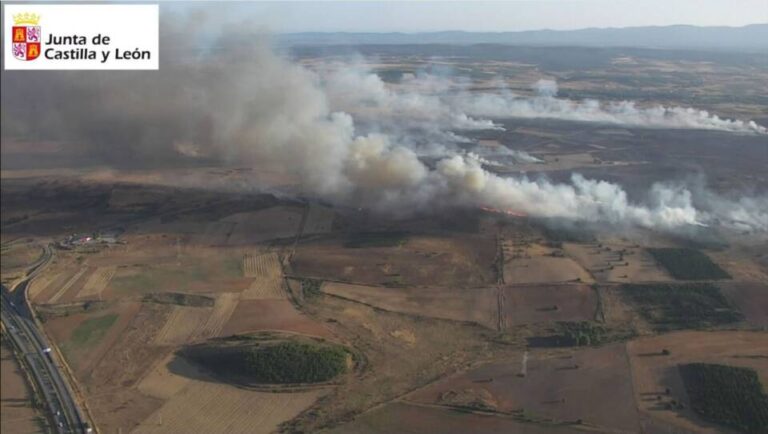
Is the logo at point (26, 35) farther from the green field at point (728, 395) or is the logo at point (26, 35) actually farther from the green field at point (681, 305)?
the green field at point (681, 305)

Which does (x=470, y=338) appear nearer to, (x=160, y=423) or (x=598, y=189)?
(x=160, y=423)

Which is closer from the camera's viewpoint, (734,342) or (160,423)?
(160,423)

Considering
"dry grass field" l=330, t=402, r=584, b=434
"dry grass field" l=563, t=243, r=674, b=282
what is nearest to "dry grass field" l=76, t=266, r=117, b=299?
"dry grass field" l=330, t=402, r=584, b=434

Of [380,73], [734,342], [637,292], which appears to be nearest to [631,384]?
[734,342]

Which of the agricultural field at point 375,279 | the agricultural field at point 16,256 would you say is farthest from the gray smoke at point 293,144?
the agricultural field at point 16,256

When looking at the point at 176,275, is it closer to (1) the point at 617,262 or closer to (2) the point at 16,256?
(2) the point at 16,256

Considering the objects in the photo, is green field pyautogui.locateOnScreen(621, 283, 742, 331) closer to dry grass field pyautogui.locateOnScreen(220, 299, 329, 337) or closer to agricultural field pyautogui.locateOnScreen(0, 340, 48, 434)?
dry grass field pyautogui.locateOnScreen(220, 299, 329, 337)
